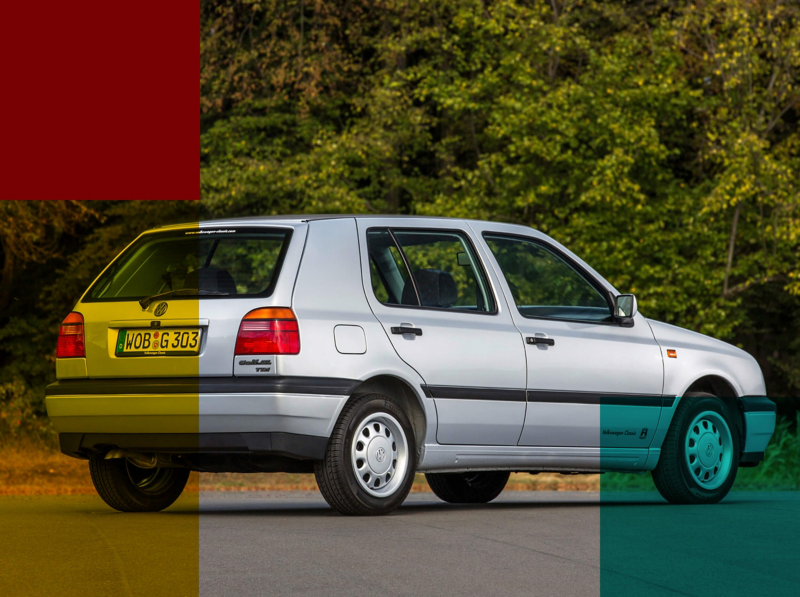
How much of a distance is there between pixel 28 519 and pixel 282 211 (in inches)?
647

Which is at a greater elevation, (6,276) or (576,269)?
(6,276)

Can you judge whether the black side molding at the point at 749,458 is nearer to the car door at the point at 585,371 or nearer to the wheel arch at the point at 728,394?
the wheel arch at the point at 728,394

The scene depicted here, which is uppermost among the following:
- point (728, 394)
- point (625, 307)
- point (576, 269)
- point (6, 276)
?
point (6, 276)

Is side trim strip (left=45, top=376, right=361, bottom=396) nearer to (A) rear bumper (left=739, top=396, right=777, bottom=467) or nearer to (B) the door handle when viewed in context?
(B) the door handle

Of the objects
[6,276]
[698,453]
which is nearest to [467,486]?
[698,453]

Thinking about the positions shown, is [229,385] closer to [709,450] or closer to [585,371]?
[585,371]

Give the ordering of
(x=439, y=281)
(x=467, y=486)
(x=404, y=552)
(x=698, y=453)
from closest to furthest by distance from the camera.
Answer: (x=404, y=552), (x=439, y=281), (x=698, y=453), (x=467, y=486)

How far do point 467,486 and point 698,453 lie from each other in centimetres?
172

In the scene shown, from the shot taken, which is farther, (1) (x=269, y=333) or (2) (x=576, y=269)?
(2) (x=576, y=269)

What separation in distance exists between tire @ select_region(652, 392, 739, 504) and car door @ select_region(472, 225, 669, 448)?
0.25 m

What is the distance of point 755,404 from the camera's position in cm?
978

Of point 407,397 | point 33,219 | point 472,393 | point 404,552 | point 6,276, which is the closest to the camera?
point 404,552

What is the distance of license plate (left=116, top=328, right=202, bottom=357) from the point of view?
759cm
